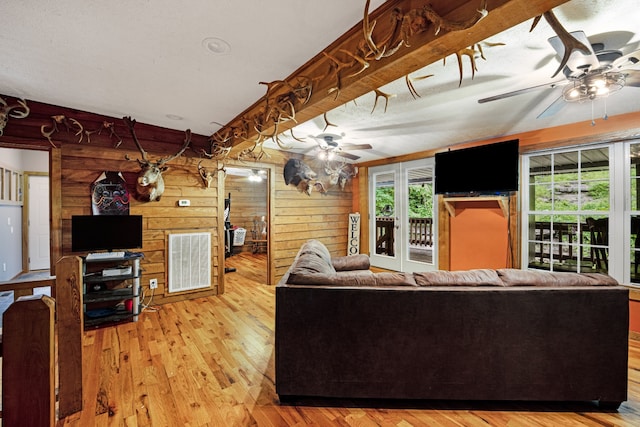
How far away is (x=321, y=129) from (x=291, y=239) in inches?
86.9

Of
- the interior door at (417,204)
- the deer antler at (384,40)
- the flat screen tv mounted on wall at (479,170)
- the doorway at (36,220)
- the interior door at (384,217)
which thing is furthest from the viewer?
the interior door at (384,217)

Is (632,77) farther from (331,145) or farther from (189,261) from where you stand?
(189,261)

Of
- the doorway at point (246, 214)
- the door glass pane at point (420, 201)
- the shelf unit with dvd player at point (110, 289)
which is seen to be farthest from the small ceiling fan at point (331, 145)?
the doorway at point (246, 214)

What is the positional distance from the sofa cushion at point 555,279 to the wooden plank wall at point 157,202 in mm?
3701

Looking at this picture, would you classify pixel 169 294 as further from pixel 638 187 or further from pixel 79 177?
pixel 638 187

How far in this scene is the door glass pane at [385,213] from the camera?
5324 mm

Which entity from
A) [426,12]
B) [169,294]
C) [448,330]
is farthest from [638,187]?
[169,294]

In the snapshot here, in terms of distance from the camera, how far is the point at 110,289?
10.4 feet

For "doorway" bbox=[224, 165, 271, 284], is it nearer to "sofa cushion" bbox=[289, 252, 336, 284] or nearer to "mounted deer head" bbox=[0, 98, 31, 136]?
"mounted deer head" bbox=[0, 98, 31, 136]

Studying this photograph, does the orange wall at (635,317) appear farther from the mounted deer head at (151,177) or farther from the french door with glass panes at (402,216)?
the mounted deer head at (151,177)

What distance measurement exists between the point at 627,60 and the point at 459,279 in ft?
5.63

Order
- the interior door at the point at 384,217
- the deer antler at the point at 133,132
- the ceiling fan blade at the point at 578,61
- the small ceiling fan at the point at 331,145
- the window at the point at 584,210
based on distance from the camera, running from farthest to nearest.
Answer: the interior door at the point at 384,217, the small ceiling fan at the point at 331,145, the deer antler at the point at 133,132, the window at the point at 584,210, the ceiling fan blade at the point at 578,61

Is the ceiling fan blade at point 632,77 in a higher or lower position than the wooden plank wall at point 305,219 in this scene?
higher

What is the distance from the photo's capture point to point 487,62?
191 cm
